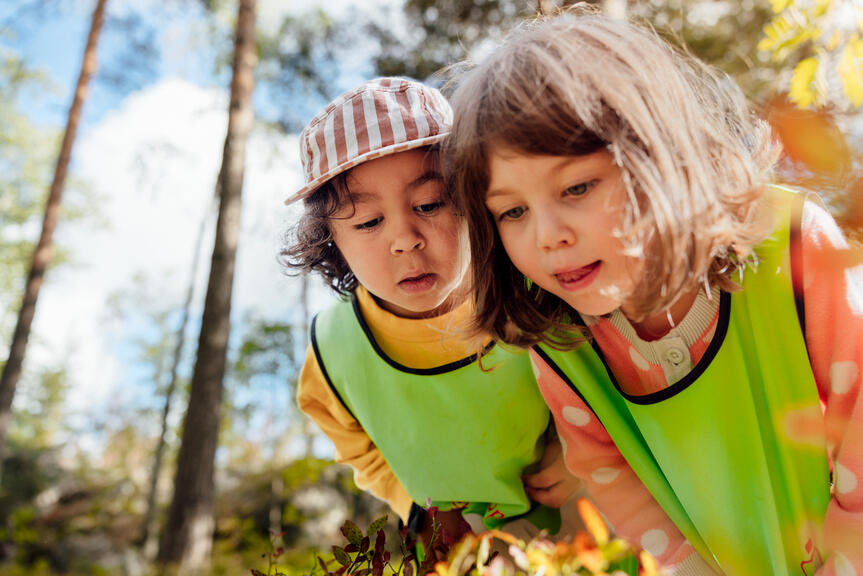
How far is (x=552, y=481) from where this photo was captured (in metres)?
1.81

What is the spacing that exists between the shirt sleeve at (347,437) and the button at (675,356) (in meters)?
1.05

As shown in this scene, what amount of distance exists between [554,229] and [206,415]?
4.38 m

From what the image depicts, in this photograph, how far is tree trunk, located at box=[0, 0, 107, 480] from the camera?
7711 mm

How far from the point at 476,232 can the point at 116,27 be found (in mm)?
9560

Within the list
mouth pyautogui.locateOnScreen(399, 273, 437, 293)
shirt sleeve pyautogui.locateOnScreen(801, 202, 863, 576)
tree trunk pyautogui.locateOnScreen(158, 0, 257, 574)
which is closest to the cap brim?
mouth pyautogui.locateOnScreen(399, 273, 437, 293)

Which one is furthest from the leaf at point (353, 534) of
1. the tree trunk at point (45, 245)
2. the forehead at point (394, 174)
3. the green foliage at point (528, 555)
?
the tree trunk at point (45, 245)

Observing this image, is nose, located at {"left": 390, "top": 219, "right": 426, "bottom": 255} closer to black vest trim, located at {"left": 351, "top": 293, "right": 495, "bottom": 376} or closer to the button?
black vest trim, located at {"left": 351, "top": 293, "right": 495, "bottom": 376}

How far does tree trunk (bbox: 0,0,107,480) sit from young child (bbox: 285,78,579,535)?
23.7ft

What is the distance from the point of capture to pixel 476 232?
52.9 inches

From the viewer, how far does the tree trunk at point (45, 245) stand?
25.3 ft

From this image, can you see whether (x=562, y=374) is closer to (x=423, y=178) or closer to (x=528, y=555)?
(x=423, y=178)

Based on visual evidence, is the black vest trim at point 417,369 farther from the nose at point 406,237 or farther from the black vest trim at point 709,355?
the black vest trim at point 709,355

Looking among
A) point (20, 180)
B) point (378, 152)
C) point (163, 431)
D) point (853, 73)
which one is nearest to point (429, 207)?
point (378, 152)

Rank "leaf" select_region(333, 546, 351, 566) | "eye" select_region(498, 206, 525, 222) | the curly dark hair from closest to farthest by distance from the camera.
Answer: "leaf" select_region(333, 546, 351, 566), "eye" select_region(498, 206, 525, 222), the curly dark hair
